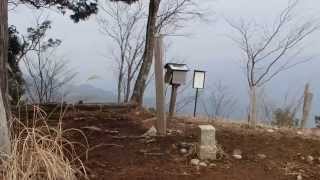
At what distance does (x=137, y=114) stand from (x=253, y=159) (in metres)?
3.20

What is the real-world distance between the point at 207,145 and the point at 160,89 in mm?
1253

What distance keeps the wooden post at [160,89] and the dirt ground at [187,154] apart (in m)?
0.15

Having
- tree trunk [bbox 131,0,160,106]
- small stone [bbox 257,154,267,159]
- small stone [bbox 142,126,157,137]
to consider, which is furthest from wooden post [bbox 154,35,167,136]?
tree trunk [bbox 131,0,160,106]

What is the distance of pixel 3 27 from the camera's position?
16.6ft

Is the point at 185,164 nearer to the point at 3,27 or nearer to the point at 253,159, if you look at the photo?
the point at 253,159

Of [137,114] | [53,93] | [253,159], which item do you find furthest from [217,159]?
[53,93]

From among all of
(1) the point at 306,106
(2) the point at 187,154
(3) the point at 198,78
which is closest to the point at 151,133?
(2) the point at 187,154

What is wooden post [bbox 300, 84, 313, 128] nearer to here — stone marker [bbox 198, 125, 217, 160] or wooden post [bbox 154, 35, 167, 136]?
wooden post [bbox 154, 35, 167, 136]

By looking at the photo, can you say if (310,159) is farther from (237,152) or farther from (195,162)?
(195,162)

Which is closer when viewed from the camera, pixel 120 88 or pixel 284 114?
pixel 284 114

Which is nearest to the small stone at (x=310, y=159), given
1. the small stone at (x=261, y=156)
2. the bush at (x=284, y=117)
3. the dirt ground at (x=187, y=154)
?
the dirt ground at (x=187, y=154)

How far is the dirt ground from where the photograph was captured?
4.98 metres

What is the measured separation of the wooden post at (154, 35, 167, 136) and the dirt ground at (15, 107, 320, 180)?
0.50 feet

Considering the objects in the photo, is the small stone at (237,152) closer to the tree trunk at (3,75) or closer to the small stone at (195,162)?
the small stone at (195,162)
